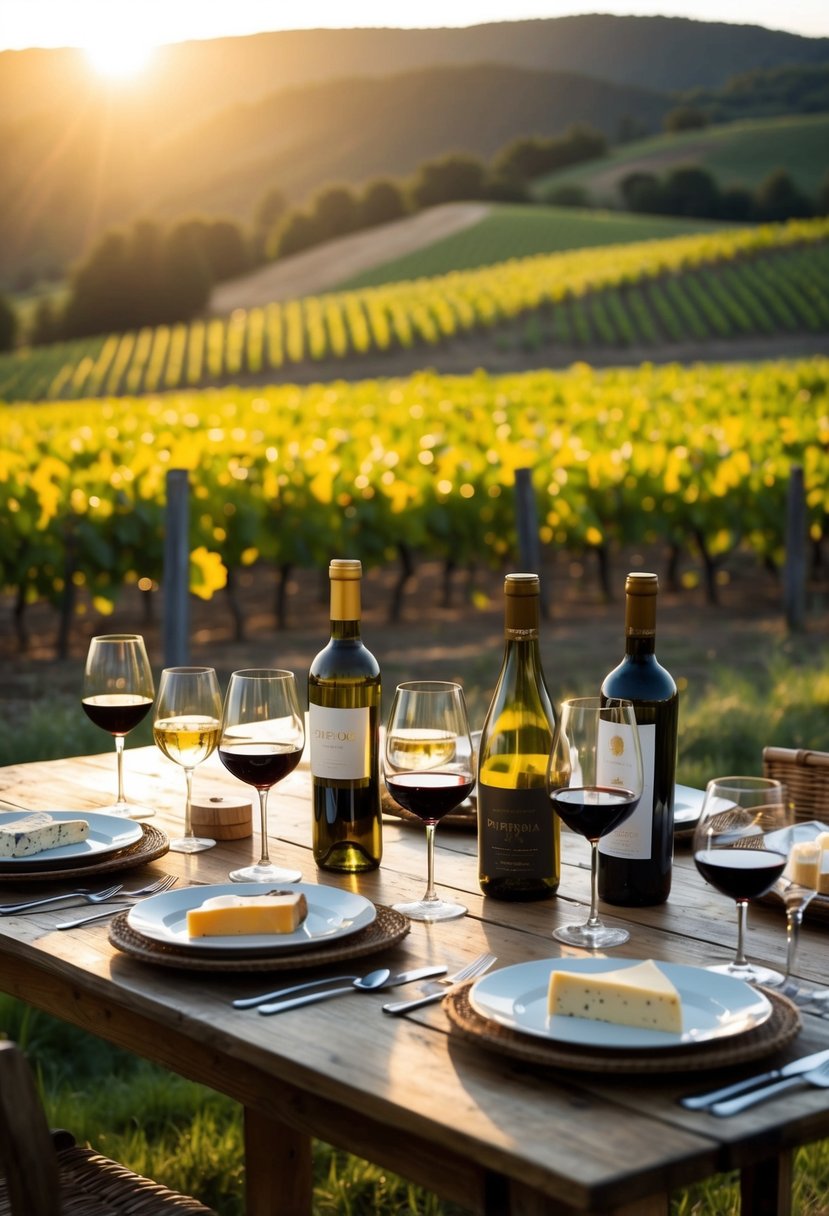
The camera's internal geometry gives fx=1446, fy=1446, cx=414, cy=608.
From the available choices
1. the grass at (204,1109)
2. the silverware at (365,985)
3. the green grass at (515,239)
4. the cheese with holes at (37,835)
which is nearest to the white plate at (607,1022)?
the silverware at (365,985)

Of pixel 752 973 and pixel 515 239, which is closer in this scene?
pixel 752 973

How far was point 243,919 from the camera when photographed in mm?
1707

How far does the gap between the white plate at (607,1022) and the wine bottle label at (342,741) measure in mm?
474

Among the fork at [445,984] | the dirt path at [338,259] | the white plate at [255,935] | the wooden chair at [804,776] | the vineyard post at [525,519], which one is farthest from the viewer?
the dirt path at [338,259]

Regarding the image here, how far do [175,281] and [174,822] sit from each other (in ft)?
192

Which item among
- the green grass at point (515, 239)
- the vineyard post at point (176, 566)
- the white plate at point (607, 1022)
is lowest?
the white plate at point (607, 1022)

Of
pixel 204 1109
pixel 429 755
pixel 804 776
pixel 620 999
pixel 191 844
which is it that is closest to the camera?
pixel 620 999

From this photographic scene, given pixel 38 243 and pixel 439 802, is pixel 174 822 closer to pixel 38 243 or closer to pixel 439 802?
pixel 439 802

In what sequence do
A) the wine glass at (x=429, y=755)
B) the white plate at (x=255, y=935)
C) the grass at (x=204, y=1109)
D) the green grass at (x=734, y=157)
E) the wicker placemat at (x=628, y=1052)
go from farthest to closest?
the green grass at (x=734, y=157) → the grass at (x=204, y=1109) → the wine glass at (x=429, y=755) → the white plate at (x=255, y=935) → the wicker placemat at (x=628, y=1052)

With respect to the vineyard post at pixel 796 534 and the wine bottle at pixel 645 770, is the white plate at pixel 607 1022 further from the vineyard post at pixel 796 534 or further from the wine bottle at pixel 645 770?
the vineyard post at pixel 796 534

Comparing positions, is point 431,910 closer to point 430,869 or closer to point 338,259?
point 430,869

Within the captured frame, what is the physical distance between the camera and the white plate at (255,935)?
1674 mm

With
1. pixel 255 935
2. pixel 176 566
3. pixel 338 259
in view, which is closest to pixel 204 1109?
pixel 255 935

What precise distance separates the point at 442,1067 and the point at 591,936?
0.42m
